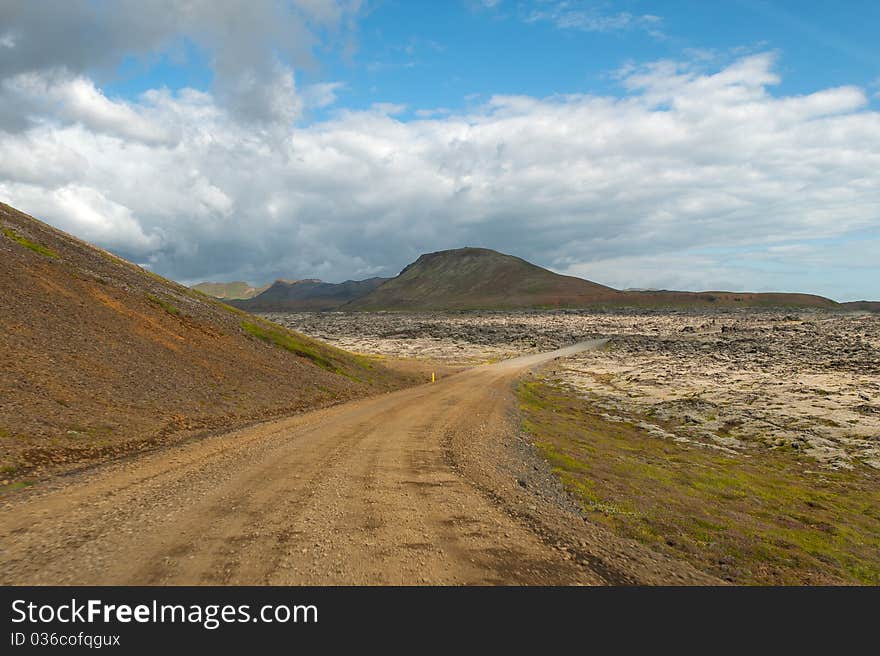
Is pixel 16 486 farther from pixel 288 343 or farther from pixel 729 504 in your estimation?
pixel 288 343

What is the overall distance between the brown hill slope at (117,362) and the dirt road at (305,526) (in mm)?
3643

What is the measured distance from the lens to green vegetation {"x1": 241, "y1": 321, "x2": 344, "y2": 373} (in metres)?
44.1

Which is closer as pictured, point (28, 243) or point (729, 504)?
point (729, 504)

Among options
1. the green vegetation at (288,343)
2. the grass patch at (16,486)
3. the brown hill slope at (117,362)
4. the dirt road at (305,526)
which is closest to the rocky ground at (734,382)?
the dirt road at (305,526)

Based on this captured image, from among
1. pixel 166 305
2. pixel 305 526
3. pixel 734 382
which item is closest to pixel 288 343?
pixel 166 305

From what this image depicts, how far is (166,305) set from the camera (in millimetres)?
39594

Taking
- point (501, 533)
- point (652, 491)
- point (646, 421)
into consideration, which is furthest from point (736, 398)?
point (501, 533)

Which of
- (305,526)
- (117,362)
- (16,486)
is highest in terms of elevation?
(117,362)

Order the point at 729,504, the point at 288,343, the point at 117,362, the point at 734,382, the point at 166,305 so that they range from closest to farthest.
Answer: the point at 729,504
the point at 117,362
the point at 166,305
the point at 288,343
the point at 734,382

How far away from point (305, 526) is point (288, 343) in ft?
122

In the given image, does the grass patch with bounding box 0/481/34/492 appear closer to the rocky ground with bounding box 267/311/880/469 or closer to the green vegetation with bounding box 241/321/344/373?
the rocky ground with bounding box 267/311/880/469

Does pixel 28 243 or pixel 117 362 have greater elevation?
pixel 28 243

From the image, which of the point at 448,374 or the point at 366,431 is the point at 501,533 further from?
the point at 448,374
